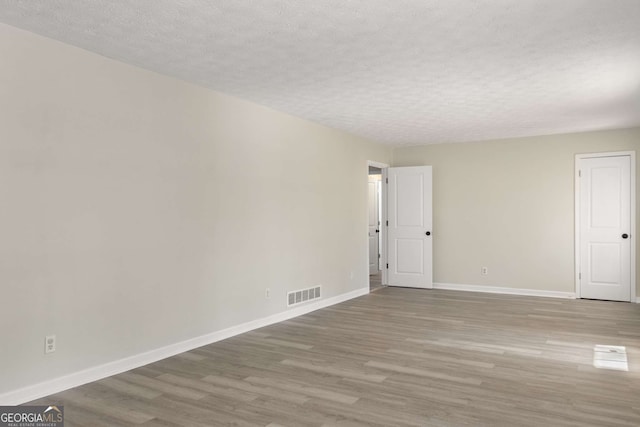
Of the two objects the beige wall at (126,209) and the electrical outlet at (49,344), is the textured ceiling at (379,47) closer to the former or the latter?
the beige wall at (126,209)

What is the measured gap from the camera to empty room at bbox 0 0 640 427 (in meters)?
3.05

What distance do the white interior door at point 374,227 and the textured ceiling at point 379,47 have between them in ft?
15.9

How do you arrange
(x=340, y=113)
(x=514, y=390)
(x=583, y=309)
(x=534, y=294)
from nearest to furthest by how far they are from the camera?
(x=514, y=390), (x=340, y=113), (x=583, y=309), (x=534, y=294)

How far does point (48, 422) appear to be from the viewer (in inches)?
114

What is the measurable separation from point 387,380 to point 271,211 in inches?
102

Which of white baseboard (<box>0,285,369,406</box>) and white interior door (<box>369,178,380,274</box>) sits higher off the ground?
white interior door (<box>369,178,380,274</box>)

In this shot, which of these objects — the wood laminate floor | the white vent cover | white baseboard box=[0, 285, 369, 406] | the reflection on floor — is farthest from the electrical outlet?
the reflection on floor

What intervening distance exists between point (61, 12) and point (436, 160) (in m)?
6.39

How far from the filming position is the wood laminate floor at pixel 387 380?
294 cm

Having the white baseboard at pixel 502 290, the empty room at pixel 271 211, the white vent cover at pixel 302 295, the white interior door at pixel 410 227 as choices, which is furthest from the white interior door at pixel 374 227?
the white vent cover at pixel 302 295

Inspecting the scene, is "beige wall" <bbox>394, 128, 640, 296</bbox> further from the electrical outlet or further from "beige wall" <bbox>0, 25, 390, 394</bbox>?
the electrical outlet

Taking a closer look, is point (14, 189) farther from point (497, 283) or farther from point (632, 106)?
point (497, 283)

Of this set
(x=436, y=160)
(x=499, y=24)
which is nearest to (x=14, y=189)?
(x=499, y=24)

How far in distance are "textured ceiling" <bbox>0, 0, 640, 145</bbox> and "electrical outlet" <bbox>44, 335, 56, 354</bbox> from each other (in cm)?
214
